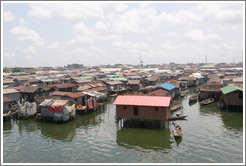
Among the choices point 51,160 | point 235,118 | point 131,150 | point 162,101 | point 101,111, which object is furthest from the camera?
point 101,111

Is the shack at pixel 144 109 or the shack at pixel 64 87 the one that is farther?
the shack at pixel 64 87

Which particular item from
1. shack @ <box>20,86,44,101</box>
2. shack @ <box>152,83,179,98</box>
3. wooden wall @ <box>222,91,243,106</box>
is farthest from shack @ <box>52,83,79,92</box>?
wooden wall @ <box>222,91,243,106</box>

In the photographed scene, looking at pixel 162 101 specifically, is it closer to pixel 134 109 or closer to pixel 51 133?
pixel 134 109

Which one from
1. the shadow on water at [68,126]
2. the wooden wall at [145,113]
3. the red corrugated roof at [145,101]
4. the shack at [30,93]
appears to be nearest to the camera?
the shadow on water at [68,126]

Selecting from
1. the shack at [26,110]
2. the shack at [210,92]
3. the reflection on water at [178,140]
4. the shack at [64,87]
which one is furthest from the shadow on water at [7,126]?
the shack at [210,92]

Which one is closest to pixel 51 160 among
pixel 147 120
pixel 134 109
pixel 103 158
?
pixel 103 158

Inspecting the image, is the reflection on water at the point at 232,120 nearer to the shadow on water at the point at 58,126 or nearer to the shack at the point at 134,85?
the shadow on water at the point at 58,126

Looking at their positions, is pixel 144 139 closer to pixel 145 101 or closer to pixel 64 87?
pixel 145 101

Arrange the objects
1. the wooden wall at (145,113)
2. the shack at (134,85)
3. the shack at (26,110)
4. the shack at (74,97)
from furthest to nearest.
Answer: the shack at (134,85) < the shack at (74,97) < the shack at (26,110) < the wooden wall at (145,113)
